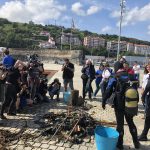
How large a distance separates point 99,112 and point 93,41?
18057 centimetres

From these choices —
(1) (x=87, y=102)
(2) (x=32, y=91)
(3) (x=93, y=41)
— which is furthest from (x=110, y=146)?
(3) (x=93, y=41)

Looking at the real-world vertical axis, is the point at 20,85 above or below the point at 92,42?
below

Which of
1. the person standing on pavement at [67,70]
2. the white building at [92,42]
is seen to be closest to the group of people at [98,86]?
the person standing on pavement at [67,70]

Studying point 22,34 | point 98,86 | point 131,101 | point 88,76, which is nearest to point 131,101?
point 131,101

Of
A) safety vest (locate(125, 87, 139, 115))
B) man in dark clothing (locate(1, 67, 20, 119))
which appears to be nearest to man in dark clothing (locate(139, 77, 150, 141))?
safety vest (locate(125, 87, 139, 115))

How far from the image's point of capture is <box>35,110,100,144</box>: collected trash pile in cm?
725

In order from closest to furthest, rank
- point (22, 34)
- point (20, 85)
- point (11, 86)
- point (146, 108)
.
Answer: point (146, 108), point (11, 86), point (20, 85), point (22, 34)

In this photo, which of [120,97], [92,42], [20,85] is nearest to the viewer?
[120,97]

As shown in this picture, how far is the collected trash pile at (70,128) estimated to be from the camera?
285 inches

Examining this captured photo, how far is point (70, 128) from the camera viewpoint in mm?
7602

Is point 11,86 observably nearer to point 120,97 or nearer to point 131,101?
point 120,97

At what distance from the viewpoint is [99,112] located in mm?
10414

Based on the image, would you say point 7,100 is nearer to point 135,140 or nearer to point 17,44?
point 135,140

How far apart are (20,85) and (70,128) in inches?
111
